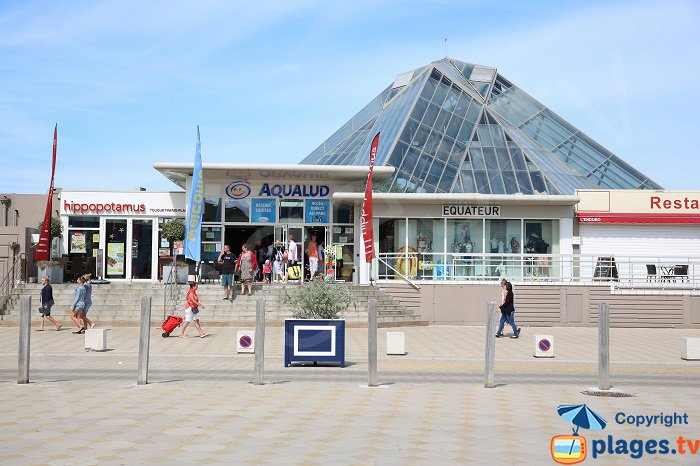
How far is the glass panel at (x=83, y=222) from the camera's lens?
33.6 m

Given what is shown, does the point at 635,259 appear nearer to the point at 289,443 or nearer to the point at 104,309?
the point at 104,309

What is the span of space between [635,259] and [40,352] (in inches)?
855

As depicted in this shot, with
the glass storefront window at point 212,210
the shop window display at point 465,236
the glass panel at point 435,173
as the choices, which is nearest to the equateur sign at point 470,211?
the shop window display at point 465,236

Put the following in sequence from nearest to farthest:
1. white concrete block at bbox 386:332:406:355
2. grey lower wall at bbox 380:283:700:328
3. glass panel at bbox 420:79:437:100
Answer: white concrete block at bbox 386:332:406:355
grey lower wall at bbox 380:283:700:328
glass panel at bbox 420:79:437:100

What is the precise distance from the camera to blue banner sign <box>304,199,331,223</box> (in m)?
33.0

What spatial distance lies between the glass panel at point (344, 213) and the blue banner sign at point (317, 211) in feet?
0.99

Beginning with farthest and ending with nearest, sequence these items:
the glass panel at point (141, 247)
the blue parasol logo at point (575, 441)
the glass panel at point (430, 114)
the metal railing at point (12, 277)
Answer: the glass panel at point (430, 114), the glass panel at point (141, 247), the metal railing at point (12, 277), the blue parasol logo at point (575, 441)

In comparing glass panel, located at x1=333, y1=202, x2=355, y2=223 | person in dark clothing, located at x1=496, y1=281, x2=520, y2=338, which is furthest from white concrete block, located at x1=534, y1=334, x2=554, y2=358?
glass panel, located at x1=333, y1=202, x2=355, y2=223

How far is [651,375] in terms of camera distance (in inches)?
607

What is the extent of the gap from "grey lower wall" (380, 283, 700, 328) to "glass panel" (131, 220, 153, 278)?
11.0 metres

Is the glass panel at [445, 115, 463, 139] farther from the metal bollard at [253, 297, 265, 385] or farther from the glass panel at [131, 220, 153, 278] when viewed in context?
the metal bollard at [253, 297, 265, 385]

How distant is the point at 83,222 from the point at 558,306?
18.8 m

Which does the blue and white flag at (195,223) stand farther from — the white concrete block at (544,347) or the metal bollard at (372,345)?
the metal bollard at (372,345)

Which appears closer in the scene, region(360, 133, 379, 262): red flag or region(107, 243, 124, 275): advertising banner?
region(360, 133, 379, 262): red flag
